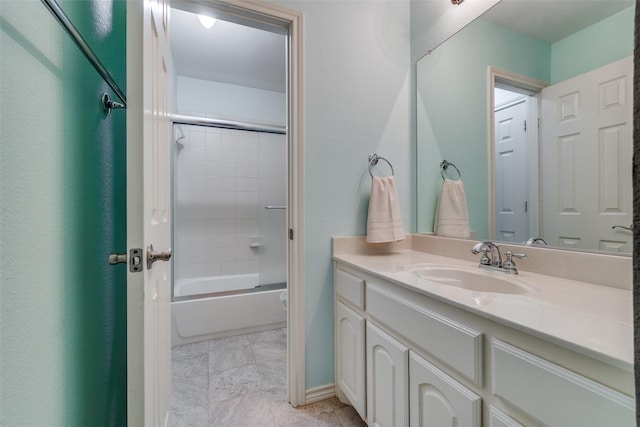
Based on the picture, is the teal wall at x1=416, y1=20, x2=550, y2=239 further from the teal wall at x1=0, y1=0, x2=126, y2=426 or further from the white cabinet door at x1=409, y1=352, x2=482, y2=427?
the teal wall at x1=0, y1=0, x2=126, y2=426

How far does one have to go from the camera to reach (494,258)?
1.14m

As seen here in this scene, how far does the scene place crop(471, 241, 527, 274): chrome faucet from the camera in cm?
104

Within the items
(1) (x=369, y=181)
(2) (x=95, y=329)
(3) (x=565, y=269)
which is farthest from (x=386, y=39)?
(2) (x=95, y=329)

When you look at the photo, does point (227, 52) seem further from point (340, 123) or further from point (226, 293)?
point (226, 293)

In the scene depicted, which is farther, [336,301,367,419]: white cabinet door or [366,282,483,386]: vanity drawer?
[336,301,367,419]: white cabinet door

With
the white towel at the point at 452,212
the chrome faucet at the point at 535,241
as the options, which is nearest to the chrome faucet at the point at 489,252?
the chrome faucet at the point at 535,241

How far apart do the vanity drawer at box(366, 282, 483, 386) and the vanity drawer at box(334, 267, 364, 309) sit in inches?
3.7

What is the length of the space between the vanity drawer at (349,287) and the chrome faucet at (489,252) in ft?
1.61

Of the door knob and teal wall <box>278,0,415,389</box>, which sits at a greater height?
teal wall <box>278,0,415,389</box>

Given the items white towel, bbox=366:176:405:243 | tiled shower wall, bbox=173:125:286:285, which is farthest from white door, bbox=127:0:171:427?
tiled shower wall, bbox=173:125:286:285

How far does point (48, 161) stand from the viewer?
54 centimetres

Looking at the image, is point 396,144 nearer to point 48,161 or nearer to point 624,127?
point 624,127

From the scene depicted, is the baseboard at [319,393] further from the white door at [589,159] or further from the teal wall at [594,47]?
the teal wall at [594,47]

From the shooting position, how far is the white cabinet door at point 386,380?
0.91 m
